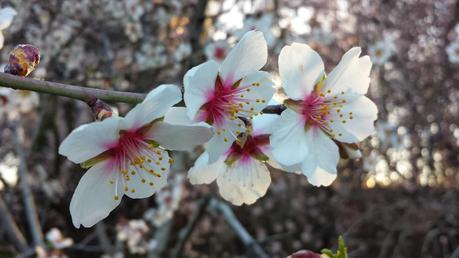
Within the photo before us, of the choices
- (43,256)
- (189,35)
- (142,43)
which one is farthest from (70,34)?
(43,256)

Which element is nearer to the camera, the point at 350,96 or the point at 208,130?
the point at 208,130

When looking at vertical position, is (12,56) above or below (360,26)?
above

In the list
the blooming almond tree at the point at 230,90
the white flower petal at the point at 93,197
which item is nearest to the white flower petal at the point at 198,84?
the blooming almond tree at the point at 230,90

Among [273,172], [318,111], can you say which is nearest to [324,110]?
[318,111]

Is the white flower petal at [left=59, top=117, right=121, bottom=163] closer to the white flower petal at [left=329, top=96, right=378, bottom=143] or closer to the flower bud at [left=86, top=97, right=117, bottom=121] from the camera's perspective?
the flower bud at [left=86, top=97, right=117, bottom=121]

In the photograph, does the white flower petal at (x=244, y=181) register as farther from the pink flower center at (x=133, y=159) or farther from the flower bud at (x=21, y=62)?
the flower bud at (x=21, y=62)

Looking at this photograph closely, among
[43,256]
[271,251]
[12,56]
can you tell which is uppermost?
[12,56]

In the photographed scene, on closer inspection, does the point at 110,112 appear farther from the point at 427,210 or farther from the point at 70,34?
the point at 427,210
